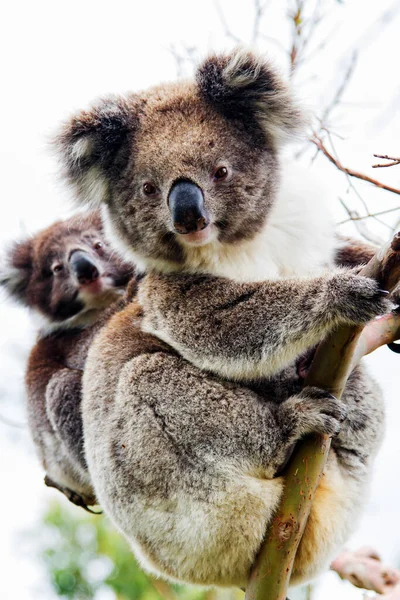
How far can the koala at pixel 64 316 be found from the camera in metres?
4.89

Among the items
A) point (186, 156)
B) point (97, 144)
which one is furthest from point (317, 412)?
point (97, 144)

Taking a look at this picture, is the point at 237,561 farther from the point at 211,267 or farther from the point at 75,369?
the point at 75,369

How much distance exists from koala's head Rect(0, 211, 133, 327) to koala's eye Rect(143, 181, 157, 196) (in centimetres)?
163

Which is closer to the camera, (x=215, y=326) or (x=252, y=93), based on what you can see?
(x=215, y=326)

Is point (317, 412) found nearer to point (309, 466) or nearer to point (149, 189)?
point (309, 466)

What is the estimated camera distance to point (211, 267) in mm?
3381

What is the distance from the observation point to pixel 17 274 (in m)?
5.74

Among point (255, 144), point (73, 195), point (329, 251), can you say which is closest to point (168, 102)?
point (255, 144)

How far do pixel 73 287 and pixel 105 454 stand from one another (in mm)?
2179

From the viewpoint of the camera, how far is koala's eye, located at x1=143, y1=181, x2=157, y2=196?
3381mm

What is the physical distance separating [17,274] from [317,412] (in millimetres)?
3735

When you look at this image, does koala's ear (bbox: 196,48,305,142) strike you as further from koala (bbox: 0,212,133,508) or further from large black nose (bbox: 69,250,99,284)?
large black nose (bbox: 69,250,99,284)

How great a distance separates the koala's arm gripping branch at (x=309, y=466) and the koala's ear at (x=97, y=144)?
163cm

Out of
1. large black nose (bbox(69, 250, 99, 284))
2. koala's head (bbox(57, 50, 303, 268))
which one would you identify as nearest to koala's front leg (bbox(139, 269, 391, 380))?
koala's head (bbox(57, 50, 303, 268))
